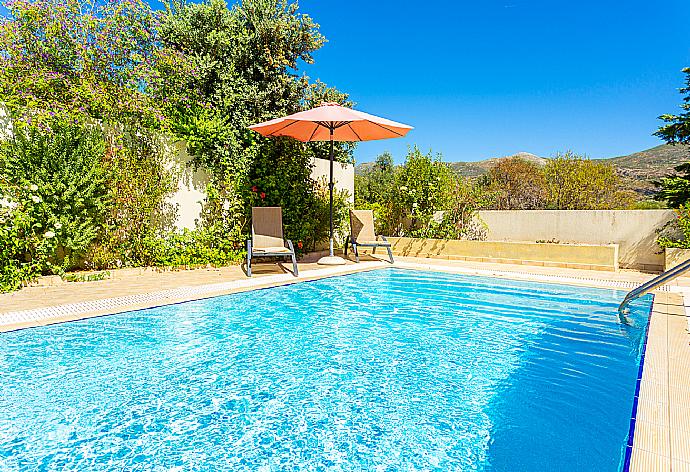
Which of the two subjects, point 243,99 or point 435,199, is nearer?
point 243,99

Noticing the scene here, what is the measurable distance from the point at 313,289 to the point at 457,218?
541 cm

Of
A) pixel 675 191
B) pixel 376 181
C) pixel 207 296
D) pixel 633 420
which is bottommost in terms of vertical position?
pixel 633 420

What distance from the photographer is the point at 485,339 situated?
4.68 meters

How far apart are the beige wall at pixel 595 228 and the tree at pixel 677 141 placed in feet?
8.88

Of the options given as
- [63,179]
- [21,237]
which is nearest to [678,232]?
[63,179]

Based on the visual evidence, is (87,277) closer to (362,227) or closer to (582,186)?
(362,227)

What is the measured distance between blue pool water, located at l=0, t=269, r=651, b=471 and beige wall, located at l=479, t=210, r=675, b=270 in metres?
4.48

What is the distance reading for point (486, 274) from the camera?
27.6 ft

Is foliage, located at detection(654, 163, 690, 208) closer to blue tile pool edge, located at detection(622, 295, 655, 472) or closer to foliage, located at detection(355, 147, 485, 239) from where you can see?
foliage, located at detection(355, 147, 485, 239)

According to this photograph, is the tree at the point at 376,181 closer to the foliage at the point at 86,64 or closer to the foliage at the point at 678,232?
the foliage at the point at 86,64

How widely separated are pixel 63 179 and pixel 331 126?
16.1ft

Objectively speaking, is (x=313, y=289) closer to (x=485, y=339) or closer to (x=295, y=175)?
(x=485, y=339)

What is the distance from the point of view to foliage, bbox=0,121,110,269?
6328 mm

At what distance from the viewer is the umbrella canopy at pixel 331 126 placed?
802 cm
